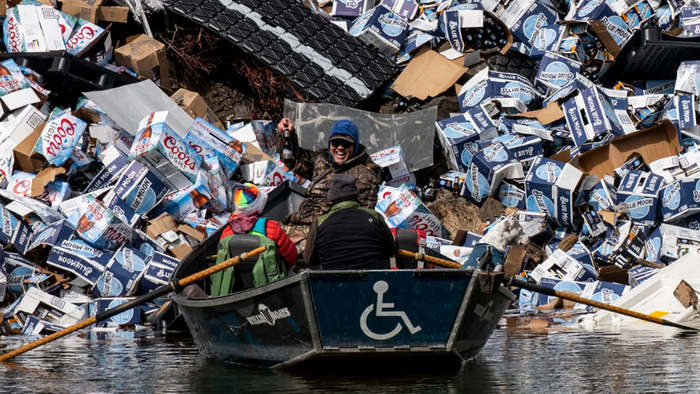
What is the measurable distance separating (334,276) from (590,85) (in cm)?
637

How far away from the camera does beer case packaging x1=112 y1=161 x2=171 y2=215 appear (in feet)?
29.4

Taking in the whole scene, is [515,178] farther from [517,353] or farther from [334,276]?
[334,276]

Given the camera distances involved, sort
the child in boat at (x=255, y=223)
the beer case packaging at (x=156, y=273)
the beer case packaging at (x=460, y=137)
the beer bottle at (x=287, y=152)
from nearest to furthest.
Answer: the child in boat at (x=255, y=223) → the beer case packaging at (x=156, y=273) → the beer bottle at (x=287, y=152) → the beer case packaging at (x=460, y=137)

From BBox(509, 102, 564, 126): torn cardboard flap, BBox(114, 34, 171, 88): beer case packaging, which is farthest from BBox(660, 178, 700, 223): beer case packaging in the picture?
BBox(114, 34, 171, 88): beer case packaging

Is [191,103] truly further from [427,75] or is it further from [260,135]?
[427,75]

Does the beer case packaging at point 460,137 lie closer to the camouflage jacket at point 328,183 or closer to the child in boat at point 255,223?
the camouflage jacket at point 328,183

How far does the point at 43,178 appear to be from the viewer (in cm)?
919

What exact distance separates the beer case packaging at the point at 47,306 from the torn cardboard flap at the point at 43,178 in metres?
1.17

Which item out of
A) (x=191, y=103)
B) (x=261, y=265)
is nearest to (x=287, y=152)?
(x=191, y=103)

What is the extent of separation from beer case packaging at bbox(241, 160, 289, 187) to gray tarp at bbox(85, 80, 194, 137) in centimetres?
76

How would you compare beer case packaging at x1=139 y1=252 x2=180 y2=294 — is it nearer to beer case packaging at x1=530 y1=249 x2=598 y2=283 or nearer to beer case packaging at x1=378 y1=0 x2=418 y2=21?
beer case packaging at x1=530 y1=249 x2=598 y2=283

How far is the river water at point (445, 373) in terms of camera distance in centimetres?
507

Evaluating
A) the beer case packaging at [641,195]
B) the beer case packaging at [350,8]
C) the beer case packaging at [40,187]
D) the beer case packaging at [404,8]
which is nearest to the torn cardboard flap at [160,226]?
the beer case packaging at [40,187]

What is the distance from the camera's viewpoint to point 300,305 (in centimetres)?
533
